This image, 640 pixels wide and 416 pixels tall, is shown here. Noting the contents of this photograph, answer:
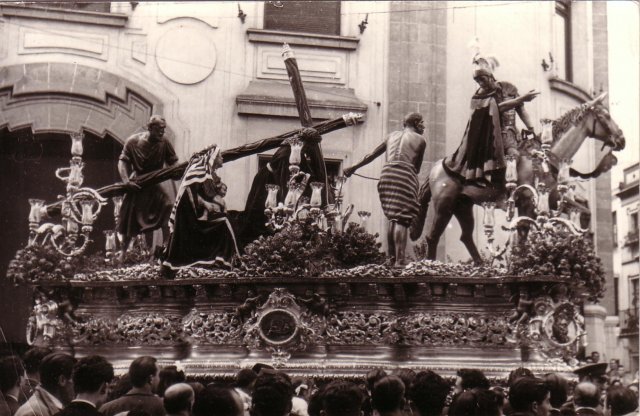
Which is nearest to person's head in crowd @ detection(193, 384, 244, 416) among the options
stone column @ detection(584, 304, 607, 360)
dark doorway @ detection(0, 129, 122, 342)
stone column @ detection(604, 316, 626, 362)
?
dark doorway @ detection(0, 129, 122, 342)

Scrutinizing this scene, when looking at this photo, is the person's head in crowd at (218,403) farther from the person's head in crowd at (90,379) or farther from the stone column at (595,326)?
the stone column at (595,326)

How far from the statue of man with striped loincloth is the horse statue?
47 centimetres

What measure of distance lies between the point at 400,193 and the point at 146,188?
13.3 feet

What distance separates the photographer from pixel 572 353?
11.7m

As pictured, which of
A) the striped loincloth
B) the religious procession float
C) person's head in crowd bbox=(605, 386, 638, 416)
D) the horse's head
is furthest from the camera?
the horse's head

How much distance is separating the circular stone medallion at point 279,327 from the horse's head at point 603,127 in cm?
663

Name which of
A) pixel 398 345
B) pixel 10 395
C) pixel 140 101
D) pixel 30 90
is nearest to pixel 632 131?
pixel 398 345

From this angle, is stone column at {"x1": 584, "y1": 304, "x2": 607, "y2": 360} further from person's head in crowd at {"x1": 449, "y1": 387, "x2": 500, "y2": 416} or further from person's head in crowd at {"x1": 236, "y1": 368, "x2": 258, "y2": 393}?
person's head in crowd at {"x1": 449, "y1": 387, "x2": 500, "y2": 416}

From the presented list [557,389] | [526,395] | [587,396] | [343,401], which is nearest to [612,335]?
[557,389]

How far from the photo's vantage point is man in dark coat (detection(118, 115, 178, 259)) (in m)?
14.2

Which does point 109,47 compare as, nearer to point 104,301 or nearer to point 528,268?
point 104,301

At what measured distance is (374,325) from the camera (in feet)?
38.6

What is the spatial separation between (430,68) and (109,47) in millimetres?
6403

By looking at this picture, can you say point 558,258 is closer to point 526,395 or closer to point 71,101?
point 526,395
